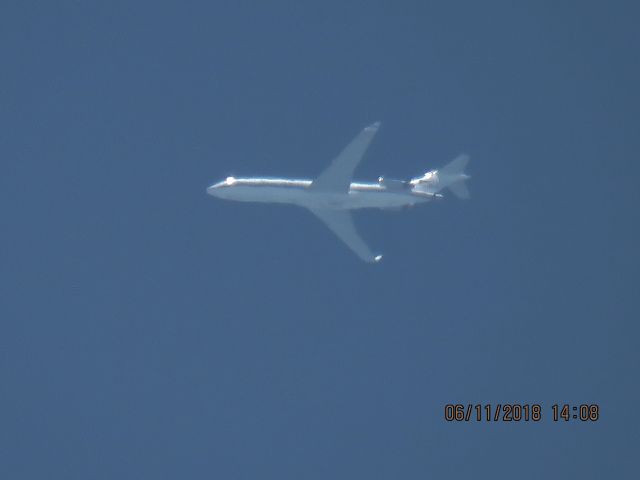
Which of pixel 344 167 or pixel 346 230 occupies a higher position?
pixel 344 167

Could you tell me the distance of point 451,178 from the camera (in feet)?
203

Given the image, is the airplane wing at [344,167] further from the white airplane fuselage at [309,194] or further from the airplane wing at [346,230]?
the airplane wing at [346,230]

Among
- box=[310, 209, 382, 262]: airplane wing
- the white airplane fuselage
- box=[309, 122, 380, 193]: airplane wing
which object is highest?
box=[309, 122, 380, 193]: airplane wing

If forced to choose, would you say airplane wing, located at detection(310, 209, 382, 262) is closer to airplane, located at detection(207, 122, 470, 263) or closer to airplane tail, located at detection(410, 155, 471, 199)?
airplane, located at detection(207, 122, 470, 263)

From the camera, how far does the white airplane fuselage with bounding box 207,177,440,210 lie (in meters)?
53.2

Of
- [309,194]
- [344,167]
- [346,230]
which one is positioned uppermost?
[344,167]

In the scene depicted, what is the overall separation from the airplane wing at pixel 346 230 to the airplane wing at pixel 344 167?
3.13m

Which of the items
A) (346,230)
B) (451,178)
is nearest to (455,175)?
(451,178)

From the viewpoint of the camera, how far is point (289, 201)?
54.6m

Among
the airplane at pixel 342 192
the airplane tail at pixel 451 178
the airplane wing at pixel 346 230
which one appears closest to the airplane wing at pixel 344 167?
the airplane at pixel 342 192

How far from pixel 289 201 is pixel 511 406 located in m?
22.5

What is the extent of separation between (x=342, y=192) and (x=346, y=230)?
13.3 ft

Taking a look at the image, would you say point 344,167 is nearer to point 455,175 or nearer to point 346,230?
point 346,230

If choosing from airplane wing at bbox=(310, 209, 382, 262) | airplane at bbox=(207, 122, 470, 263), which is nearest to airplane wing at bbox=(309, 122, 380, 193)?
airplane at bbox=(207, 122, 470, 263)
